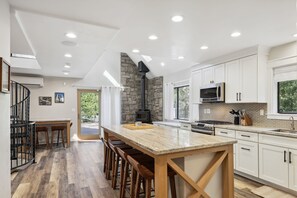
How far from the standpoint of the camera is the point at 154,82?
7820 millimetres

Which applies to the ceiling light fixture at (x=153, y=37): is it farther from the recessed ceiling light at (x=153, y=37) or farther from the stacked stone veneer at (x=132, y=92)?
the stacked stone veneer at (x=132, y=92)

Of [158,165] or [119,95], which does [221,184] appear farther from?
[119,95]

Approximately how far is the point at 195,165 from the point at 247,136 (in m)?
1.84

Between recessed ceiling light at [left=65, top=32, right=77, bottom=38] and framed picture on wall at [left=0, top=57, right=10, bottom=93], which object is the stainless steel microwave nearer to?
recessed ceiling light at [left=65, top=32, right=77, bottom=38]

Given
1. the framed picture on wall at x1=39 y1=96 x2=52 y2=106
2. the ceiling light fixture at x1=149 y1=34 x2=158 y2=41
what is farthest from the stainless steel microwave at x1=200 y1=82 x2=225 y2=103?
the framed picture on wall at x1=39 y1=96 x2=52 y2=106

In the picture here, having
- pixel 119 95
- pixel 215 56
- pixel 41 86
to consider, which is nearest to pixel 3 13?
pixel 215 56

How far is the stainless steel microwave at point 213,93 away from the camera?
14.3ft

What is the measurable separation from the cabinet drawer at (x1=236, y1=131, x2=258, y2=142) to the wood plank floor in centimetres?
72

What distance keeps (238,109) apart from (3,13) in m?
4.31

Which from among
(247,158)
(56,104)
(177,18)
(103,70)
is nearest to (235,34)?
(177,18)

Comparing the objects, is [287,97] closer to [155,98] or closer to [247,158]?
[247,158]

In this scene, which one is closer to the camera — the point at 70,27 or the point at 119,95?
the point at 70,27

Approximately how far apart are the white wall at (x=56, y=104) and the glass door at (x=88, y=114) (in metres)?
0.20

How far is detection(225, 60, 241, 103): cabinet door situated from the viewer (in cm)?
408
